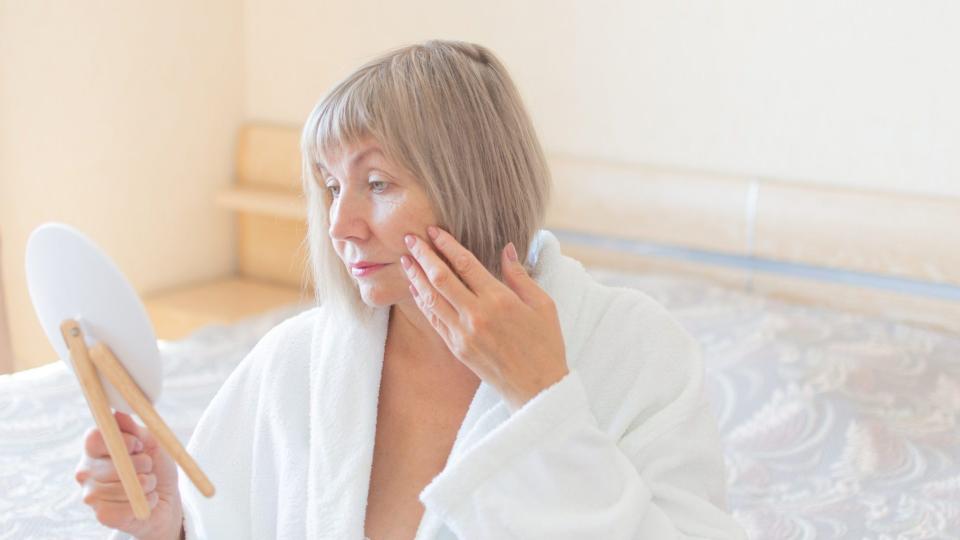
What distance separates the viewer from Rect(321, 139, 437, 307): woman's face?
1.20 meters

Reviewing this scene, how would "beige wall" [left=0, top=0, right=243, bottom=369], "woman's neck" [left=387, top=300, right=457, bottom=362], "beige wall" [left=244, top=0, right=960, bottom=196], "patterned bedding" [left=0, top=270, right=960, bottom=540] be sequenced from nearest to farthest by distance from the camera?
"woman's neck" [left=387, top=300, right=457, bottom=362]
"patterned bedding" [left=0, top=270, right=960, bottom=540]
"beige wall" [left=244, top=0, right=960, bottom=196]
"beige wall" [left=0, top=0, right=243, bottom=369]

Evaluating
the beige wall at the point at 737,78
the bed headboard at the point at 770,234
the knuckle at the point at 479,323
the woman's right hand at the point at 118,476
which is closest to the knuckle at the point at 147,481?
the woman's right hand at the point at 118,476

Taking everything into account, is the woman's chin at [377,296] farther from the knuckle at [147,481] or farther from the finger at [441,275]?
the knuckle at [147,481]

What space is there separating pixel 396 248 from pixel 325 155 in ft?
0.41

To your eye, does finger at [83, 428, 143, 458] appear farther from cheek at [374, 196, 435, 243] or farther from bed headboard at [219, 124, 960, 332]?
bed headboard at [219, 124, 960, 332]

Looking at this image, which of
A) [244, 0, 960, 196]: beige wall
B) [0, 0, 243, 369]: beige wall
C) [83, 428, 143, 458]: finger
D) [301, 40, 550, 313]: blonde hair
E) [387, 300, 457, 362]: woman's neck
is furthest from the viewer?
[0, 0, 243, 369]: beige wall

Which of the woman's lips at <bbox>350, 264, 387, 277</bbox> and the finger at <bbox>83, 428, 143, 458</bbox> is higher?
the woman's lips at <bbox>350, 264, 387, 277</bbox>

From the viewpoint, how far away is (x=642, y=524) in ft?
3.74

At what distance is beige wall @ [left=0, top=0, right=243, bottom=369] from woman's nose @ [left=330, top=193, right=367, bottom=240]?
1.97 metres

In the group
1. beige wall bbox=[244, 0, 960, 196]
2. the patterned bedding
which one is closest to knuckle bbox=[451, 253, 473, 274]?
the patterned bedding

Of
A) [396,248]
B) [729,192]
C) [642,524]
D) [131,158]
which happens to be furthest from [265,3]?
[642,524]

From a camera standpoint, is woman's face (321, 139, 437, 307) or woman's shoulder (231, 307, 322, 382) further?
woman's shoulder (231, 307, 322, 382)

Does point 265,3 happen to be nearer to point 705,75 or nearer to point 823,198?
point 705,75

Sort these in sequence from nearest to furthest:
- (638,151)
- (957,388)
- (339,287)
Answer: (339,287), (957,388), (638,151)
